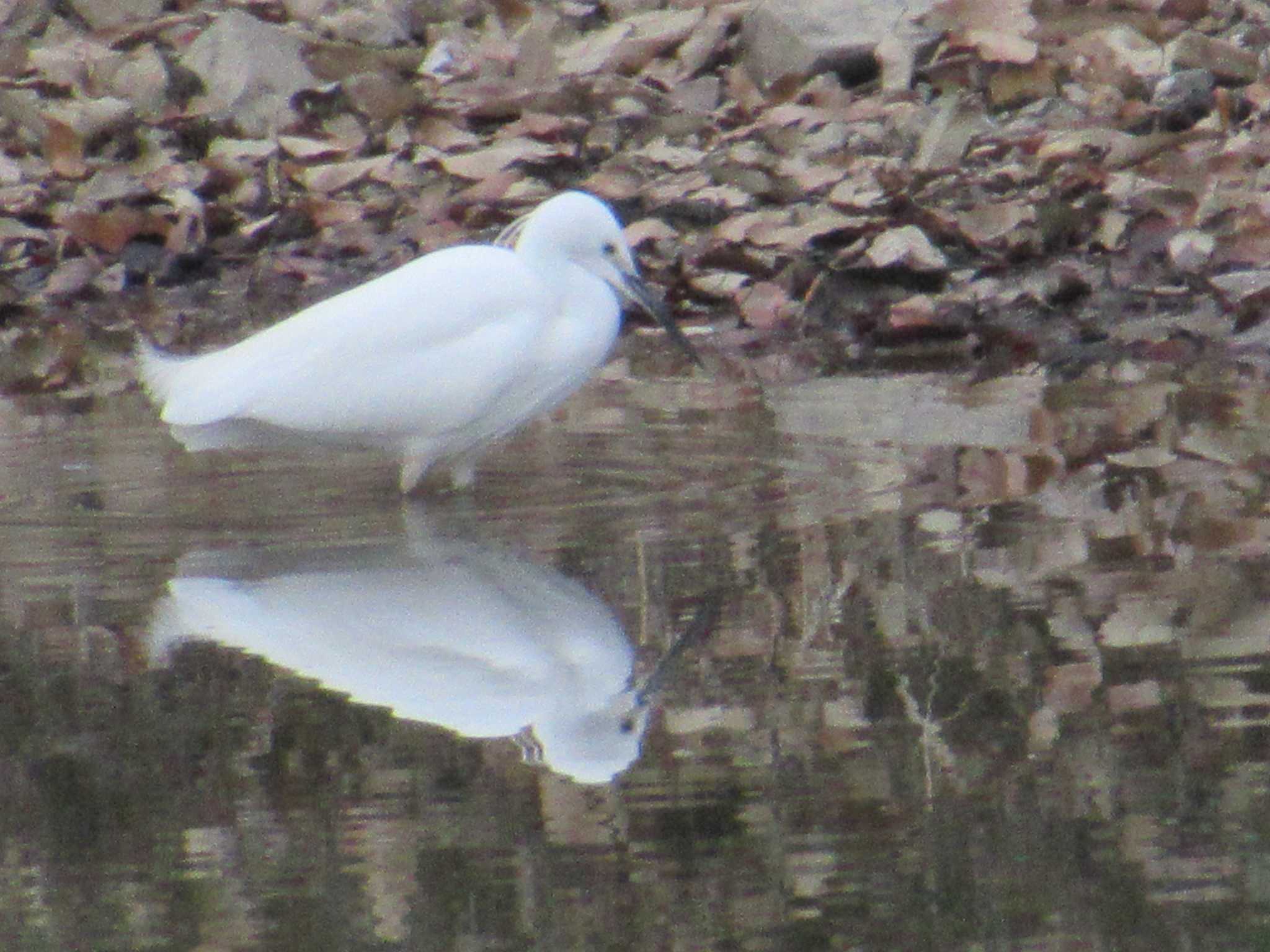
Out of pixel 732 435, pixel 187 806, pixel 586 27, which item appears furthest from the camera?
pixel 586 27

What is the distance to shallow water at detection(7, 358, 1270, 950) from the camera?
11.1 feet

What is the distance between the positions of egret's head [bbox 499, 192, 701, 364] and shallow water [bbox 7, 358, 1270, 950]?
402mm

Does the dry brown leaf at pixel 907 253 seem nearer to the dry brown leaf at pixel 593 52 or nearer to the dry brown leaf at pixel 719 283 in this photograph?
the dry brown leaf at pixel 719 283

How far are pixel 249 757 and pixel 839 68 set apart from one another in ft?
21.7

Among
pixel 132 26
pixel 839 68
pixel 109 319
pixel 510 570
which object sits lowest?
pixel 510 570

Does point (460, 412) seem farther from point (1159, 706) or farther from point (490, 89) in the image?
point (490, 89)

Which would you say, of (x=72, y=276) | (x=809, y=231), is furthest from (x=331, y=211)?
(x=809, y=231)

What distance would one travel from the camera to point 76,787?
4020 mm

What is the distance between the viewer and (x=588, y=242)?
22.0 feet

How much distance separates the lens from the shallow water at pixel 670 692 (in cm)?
339

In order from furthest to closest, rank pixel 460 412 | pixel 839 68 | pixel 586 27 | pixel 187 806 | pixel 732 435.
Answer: pixel 586 27 < pixel 839 68 < pixel 732 435 < pixel 460 412 < pixel 187 806

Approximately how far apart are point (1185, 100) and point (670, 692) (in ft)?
17.9

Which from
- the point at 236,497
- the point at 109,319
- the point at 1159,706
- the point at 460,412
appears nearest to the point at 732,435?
the point at 460,412

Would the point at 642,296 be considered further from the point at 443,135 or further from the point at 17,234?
the point at 17,234
